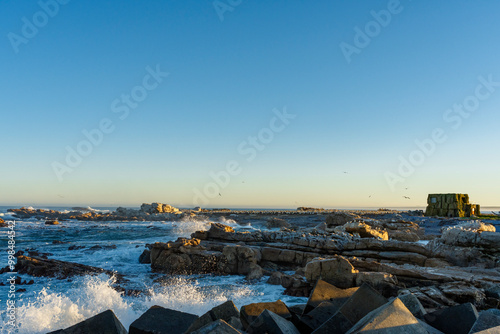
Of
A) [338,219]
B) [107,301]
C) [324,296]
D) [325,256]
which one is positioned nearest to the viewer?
[324,296]

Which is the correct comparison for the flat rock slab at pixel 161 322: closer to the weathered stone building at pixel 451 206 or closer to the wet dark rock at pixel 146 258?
the wet dark rock at pixel 146 258

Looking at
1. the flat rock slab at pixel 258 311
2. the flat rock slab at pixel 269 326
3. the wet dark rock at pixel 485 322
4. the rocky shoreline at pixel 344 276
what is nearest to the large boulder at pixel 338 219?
the rocky shoreline at pixel 344 276

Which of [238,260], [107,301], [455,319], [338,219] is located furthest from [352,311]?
[338,219]

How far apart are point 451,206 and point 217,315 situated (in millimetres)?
48320

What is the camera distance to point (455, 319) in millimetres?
4383

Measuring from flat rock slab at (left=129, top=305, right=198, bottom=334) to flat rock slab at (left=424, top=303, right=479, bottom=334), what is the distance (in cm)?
370

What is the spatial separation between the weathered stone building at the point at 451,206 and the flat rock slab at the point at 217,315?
47.7 metres

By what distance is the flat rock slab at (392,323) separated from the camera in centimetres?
318

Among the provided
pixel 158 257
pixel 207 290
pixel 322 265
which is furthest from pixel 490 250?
pixel 158 257

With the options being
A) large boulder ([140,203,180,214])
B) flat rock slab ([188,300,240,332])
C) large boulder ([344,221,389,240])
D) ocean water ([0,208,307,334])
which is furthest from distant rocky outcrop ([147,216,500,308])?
large boulder ([140,203,180,214])

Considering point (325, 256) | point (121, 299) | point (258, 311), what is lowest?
point (121, 299)

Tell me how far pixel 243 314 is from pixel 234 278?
7.49 meters

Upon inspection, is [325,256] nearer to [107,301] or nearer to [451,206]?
[107,301]

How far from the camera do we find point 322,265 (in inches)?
359
